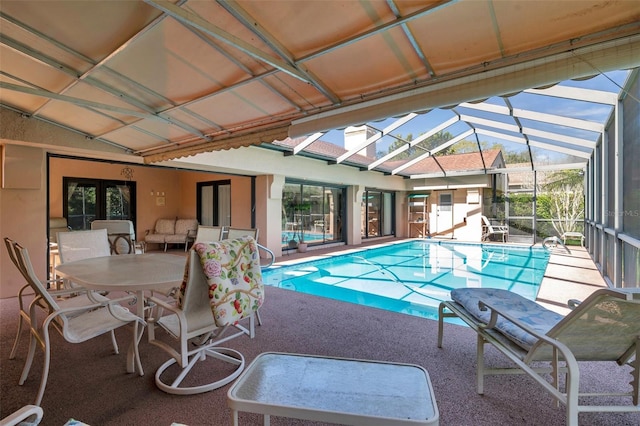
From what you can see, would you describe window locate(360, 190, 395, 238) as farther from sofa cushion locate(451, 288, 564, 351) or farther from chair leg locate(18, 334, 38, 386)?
chair leg locate(18, 334, 38, 386)

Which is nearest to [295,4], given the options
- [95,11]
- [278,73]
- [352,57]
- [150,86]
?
[352,57]

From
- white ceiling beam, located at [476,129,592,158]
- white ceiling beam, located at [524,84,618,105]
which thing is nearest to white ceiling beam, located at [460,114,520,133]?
white ceiling beam, located at [476,129,592,158]

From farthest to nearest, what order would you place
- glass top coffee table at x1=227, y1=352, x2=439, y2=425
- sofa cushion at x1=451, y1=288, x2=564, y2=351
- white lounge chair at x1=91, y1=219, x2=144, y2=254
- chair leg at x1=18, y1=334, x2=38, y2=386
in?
white lounge chair at x1=91, y1=219, x2=144, y2=254 → chair leg at x1=18, y1=334, x2=38, y2=386 → sofa cushion at x1=451, y1=288, x2=564, y2=351 → glass top coffee table at x1=227, y1=352, x2=439, y2=425

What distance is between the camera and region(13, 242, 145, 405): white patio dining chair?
6.93 ft

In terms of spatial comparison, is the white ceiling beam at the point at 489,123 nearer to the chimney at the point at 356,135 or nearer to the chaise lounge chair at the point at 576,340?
the chimney at the point at 356,135

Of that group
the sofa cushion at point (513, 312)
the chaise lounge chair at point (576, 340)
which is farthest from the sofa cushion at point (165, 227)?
the chaise lounge chair at point (576, 340)

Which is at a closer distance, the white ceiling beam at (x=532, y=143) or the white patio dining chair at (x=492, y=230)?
the white ceiling beam at (x=532, y=143)

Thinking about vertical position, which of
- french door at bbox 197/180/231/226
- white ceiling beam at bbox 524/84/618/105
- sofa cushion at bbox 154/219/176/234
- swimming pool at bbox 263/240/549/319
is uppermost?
white ceiling beam at bbox 524/84/618/105

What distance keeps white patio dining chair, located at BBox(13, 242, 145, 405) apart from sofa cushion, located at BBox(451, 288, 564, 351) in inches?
112

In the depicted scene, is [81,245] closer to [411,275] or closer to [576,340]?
[576,340]

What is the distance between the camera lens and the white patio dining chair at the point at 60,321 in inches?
83.2

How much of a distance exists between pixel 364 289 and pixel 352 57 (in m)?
4.52

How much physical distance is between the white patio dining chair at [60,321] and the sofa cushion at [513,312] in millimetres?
2857

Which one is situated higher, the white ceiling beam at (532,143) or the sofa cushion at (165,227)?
the white ceiling beam at (532,143)
